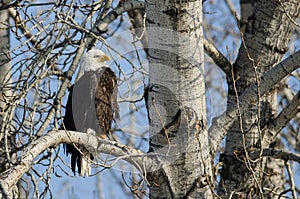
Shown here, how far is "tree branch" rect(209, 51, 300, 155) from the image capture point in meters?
3.43

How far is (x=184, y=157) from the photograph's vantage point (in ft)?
10.4

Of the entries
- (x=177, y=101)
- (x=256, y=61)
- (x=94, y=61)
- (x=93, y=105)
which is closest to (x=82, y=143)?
(x=177, y=101)

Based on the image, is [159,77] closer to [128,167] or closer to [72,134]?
[72,134]

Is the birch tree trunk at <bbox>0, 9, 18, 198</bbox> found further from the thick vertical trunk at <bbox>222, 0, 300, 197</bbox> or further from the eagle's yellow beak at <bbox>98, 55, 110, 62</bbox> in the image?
the thick vertical trunk at <bbox>222, 0, 300, 197</bbox>

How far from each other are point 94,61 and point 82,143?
1.91m

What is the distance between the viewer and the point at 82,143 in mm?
3205

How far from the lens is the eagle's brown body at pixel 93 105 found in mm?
4855

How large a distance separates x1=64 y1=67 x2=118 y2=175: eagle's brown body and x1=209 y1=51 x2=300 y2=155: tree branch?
1579mm

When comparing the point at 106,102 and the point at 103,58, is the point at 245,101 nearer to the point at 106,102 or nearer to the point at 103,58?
the point at 106,102

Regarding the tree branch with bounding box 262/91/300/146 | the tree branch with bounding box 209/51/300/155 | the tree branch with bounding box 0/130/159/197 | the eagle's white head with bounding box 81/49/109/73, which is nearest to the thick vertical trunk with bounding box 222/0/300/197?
the tree branch with bounding box 262/91/300/146

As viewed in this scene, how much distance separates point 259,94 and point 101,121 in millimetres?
1764

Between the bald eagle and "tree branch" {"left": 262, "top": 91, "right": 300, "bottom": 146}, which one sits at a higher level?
the bald eagle

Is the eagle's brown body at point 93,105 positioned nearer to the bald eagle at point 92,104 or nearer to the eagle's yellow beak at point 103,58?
the bald eagle at point 92,104

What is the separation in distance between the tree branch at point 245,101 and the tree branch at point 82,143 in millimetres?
422
